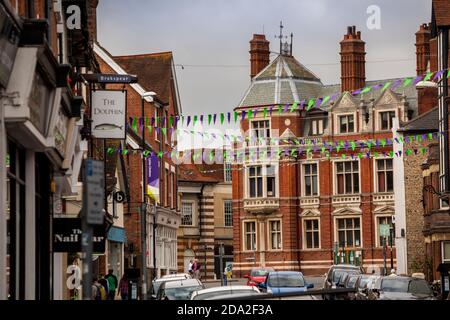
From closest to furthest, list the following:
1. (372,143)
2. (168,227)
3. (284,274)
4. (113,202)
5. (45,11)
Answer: (45,11) < (284,274) < (113,202) < (168,227) < (372,143)

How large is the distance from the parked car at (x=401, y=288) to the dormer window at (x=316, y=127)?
60.6 metres

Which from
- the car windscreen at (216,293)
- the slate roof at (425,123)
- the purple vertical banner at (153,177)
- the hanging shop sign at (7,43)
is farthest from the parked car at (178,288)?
the slate roof at (425,123)

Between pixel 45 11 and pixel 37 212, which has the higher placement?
pixel 45 11

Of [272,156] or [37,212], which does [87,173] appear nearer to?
[37,212]

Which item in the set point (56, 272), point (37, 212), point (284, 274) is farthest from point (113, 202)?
point (37, 212)

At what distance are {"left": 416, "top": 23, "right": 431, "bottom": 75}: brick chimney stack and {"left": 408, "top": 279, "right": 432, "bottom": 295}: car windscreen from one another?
6144 cm

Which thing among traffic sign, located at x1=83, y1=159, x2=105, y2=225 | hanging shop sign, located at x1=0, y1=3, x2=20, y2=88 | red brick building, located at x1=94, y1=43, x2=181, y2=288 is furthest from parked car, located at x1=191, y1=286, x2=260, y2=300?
red brick building, located at x1=94, y1=43, x2=181, y2=288

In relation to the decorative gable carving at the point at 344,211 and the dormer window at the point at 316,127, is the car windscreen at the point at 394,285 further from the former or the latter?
the dormer window at the point at 316,127

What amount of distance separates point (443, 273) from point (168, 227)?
4065cm

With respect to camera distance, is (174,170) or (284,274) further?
(174,170)

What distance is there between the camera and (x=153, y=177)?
65.2 metres

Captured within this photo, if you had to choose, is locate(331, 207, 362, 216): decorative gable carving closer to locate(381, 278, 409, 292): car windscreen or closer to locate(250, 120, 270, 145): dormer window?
locate(250, 120, 270, 145): dormer window
